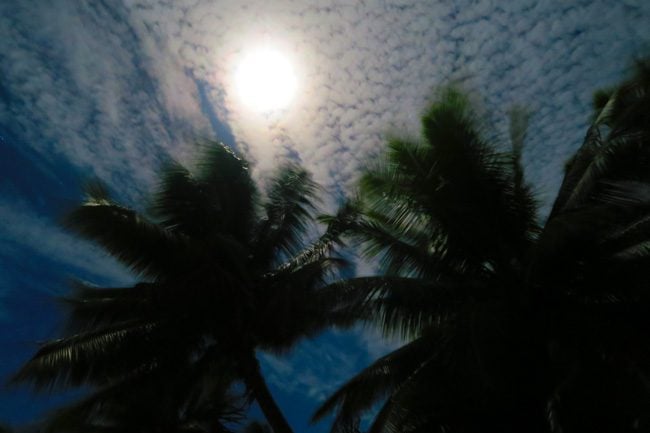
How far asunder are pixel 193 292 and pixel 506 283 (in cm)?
595

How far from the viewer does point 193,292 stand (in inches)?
304

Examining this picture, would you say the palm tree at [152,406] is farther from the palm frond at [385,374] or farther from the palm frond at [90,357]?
the palm frond at [385,374]

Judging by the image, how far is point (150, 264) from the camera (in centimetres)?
820

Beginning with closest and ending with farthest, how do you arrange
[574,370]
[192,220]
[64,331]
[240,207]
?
[574,370], [64,331], [192,220], [240,207]

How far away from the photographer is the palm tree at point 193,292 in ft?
24.7

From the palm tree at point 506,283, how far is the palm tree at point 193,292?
1.79m

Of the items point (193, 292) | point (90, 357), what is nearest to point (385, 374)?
point (193, 292)

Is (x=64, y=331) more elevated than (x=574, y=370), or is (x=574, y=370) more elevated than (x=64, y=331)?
(x=574, y=370)

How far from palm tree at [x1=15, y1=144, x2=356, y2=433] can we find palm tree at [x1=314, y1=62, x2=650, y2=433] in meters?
1.79

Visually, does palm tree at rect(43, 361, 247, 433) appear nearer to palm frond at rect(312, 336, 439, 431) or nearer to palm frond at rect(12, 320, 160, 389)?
palm frond at rect(12, 320, 160, 389)

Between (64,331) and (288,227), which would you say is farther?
(288,227)

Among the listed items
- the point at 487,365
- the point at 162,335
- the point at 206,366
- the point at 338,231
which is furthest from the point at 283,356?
the point at 487,365

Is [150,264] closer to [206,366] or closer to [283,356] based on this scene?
[206,366]

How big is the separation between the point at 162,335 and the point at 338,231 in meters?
4.61
